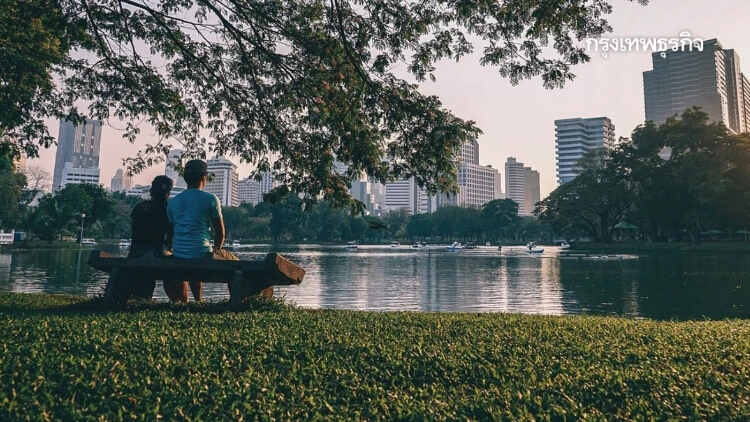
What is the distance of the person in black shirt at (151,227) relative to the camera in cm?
628

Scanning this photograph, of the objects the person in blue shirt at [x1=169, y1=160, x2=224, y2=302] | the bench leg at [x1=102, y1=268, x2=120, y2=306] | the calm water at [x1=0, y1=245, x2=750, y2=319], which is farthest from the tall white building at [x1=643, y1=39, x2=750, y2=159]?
the bench leg at [x1=102, y1=268, x2=120, y2=306]

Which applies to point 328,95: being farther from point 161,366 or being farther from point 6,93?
point 6,93

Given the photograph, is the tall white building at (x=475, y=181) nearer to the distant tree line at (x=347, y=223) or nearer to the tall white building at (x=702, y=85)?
the distant tree line at (x=347, y=223)

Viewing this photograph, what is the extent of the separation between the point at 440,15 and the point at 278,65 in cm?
287

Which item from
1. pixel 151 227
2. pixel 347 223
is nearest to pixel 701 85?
pixel 347 223

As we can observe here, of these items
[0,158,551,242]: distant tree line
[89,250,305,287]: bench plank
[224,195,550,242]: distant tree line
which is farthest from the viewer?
[224,195,550,242]: distant tree line

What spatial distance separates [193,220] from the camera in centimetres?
559

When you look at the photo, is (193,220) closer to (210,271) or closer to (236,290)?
(210,271)

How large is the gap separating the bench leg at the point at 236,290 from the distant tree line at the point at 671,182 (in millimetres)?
52346

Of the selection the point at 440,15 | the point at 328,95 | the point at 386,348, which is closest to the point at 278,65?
the point at 328,95

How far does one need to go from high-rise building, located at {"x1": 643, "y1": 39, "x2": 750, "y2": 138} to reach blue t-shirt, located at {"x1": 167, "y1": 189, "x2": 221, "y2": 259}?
16692cm

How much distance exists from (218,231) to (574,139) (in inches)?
6844

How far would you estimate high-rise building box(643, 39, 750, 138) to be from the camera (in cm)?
14675

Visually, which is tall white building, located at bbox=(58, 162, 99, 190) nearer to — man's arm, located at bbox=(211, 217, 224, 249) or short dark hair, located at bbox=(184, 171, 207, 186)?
short dark hair, located at bbox=(184, 171, 207, 186)
